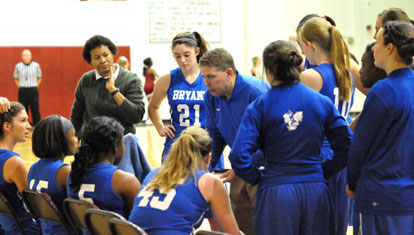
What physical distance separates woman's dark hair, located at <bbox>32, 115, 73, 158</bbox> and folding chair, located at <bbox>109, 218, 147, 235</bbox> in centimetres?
92

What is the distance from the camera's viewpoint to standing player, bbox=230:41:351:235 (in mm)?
2770

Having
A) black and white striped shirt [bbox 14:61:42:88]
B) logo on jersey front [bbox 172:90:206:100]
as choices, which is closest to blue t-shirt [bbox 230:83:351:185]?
logo on jersey front [bbox 172:90:206:100]

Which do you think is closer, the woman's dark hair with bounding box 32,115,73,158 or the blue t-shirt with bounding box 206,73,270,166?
the woman's dark hair with bounding box 32,115,73,158

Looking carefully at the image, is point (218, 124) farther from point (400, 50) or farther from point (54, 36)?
point (54, 36)

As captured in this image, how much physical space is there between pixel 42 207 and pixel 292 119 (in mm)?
1548

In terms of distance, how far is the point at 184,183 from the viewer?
2.77 m

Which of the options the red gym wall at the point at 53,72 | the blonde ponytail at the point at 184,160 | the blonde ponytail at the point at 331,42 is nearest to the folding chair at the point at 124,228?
the blonde ponytail at the point at 184,160

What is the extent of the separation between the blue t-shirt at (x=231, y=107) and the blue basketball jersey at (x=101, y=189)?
0.94 m

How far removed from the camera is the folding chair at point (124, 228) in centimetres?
249

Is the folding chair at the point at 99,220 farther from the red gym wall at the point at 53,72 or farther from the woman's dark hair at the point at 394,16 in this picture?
the red gym wall at the point at 53,72

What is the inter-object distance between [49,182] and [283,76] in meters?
1.56

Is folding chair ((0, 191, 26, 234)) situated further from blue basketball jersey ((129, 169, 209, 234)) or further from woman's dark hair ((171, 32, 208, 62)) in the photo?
woman's dark hair ((171, 32, 208, 62))

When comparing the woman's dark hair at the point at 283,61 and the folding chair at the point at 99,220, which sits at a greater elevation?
the woman's dark hair at the point at 283,61

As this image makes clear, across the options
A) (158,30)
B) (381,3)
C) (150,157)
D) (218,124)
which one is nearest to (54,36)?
(158,30)
